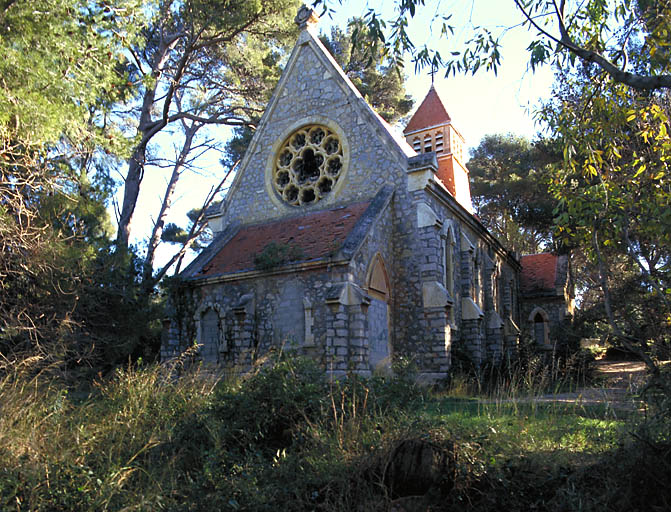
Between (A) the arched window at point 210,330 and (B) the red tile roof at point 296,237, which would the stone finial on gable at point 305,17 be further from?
(A) the arched window at point 210,330

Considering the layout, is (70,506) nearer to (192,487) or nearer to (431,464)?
(192,487)

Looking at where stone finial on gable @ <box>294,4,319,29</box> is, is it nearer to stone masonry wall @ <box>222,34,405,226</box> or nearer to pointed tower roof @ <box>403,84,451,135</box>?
stone masonry wall @ <box>222,34,405,226</box>

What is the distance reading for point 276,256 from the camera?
1405cm

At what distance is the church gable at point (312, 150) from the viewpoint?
1579 cm

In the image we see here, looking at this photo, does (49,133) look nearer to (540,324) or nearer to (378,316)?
(378,316)

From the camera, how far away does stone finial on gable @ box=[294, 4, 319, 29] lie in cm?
1788

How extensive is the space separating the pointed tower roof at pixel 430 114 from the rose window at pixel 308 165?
26.4 ft

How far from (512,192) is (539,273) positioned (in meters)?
6.38

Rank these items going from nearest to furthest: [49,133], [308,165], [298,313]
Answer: [49,133]
[298,313]
[308,165]

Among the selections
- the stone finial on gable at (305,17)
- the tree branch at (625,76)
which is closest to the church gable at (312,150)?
the stone finial on gable at (305,17)

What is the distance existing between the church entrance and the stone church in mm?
51

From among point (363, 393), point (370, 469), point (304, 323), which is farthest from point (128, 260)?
point (370, 469)

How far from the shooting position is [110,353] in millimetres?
13352

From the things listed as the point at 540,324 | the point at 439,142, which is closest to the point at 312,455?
the point at 439,142
